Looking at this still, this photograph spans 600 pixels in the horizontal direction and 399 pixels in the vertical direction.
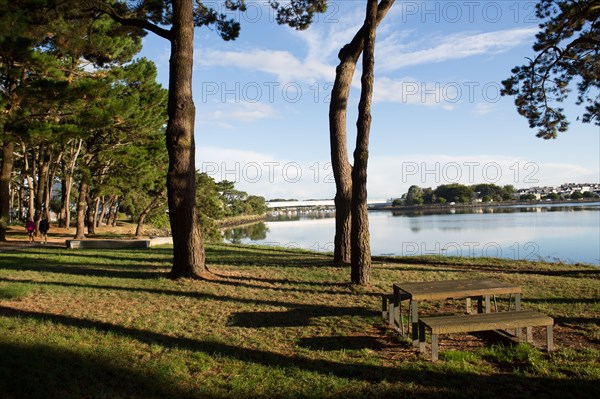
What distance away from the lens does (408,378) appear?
3621 mm

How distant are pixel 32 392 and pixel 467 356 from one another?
361cm

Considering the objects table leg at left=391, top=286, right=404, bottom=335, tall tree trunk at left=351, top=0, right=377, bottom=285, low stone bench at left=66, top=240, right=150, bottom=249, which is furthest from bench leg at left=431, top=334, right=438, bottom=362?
low stone bench at left=66, top=240, right=150, bottom=249

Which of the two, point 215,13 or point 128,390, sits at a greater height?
point 215,13

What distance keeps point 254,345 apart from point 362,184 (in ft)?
12.7

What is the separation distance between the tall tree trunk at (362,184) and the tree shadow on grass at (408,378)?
349cm

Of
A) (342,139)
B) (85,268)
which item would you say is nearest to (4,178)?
(85,268)

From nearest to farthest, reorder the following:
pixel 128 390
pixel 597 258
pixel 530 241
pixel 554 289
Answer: pixel 128 390, pixel 554 289, pixel 597 258, pixel 530 241

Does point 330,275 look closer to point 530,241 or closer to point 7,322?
point 7,322

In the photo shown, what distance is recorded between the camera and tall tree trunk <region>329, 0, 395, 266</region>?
32.4 ft

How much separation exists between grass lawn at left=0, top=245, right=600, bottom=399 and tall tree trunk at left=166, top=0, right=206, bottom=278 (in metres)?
0.49

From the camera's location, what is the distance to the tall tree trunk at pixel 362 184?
7.44m

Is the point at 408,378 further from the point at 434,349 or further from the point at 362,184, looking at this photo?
the point at 362,184

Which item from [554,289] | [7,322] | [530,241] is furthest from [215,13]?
[530,241]

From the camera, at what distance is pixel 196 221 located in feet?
27.0
